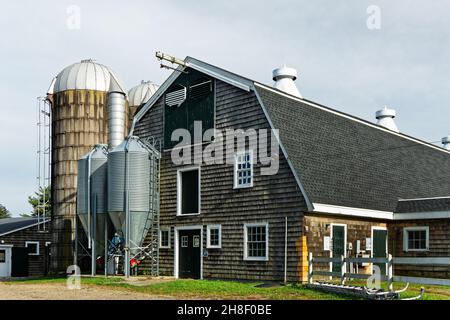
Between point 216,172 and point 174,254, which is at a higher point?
point 216,172

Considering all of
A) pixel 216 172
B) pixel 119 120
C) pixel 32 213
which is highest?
pixel 119 120

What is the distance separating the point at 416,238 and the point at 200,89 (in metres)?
11.3

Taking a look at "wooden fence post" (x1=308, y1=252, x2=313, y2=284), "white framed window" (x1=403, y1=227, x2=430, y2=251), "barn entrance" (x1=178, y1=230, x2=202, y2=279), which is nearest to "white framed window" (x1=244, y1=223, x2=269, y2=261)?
"wooden fence post" (x1=308, y1=252, x2=313, y2=284)

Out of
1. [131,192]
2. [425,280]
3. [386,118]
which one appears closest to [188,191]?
[131,192]

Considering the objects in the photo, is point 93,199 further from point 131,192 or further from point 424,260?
point 424,260

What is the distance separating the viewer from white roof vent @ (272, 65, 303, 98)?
1237 inches

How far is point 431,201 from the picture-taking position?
25812 mm

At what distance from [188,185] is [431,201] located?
1052cm

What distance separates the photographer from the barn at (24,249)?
40.2 metres

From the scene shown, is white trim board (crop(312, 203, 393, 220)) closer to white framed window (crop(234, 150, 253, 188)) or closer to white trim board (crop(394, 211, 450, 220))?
white trim board (crop(394, 211, 450, 220))

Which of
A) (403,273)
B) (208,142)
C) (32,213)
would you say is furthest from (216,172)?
(32,213)

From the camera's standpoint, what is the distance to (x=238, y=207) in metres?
24.8

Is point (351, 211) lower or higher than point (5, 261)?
higher

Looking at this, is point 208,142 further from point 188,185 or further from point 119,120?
point 119,120
